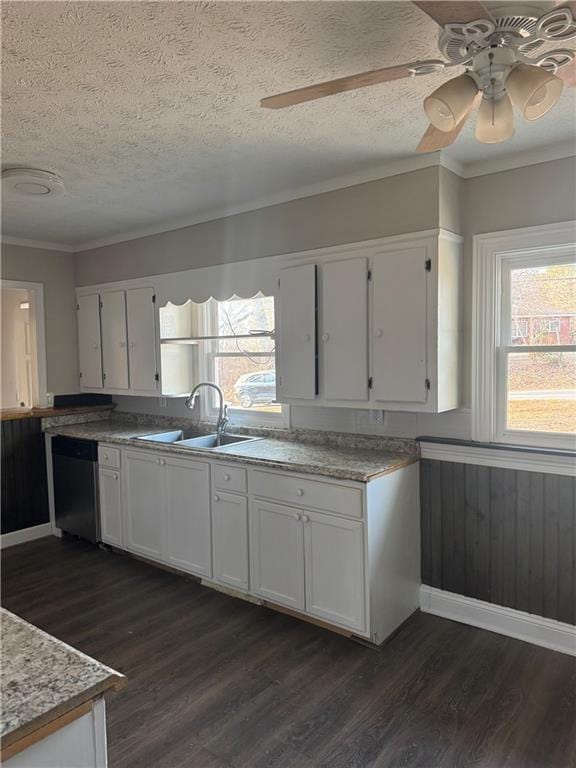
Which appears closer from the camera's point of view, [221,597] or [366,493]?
[366,493]

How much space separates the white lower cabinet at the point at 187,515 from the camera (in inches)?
130

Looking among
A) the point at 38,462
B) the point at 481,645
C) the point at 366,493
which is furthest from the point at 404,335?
the point at 38,462

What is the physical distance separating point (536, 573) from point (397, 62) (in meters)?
2.46

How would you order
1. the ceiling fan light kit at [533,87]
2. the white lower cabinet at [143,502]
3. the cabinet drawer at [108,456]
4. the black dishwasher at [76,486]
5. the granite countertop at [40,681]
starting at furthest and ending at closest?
1. the black dishwasher at [76,486]
2. the cabinet drawer at [108,456]
3. the white lower cabinet at [143,502]
4. the ceiling fan light kit at [533,87]
5. the granite countertop at [40,681]

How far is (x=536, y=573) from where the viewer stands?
2721 millimetres

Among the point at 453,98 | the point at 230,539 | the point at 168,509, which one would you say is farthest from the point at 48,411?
the point at 453,98

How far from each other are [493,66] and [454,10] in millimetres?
256

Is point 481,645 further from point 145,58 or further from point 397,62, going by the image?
point 145,58

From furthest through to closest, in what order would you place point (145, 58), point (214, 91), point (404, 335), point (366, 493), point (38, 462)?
1. point (38, 462)
2. point (404, 335)
3. point (366, 493)
4. point (214, 91)
5. point (145, 58)

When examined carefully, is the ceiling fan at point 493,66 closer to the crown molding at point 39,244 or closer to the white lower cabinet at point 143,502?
the white lower cabinet at point 143,502

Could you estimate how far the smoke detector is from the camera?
9.32 feet

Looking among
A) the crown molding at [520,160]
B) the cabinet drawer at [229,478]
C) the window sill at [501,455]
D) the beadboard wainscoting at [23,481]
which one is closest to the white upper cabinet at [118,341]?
the beadboard wainscoting at [23,481]

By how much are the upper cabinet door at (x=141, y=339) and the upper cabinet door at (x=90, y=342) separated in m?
0.45

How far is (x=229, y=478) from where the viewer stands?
10.4 feet
